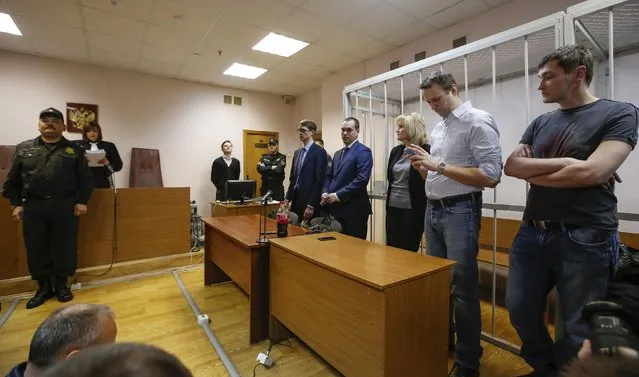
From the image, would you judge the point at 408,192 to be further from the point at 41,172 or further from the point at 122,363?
the point at 41,172

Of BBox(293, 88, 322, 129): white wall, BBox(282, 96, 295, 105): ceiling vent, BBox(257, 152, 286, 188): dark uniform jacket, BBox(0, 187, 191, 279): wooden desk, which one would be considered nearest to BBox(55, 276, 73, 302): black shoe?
BBox(0, 187, 191, 279): wooden desk

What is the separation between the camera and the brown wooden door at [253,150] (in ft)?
20.7

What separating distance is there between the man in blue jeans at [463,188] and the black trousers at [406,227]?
0.41 m

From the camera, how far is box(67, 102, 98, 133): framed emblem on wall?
15.4 ft

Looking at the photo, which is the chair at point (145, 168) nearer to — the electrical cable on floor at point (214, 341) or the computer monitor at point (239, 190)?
the computer monitor at point (239, 190)

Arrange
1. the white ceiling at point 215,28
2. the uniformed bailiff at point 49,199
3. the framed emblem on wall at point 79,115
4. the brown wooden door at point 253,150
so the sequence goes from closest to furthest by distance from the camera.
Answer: the uniformed bailiff at point 49,199 < the white ceiling at point 215,28 < the framed emblem on wall at point 79,115 < the brown wooden door at point 253,150

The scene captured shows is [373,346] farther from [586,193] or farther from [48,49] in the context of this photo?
[48,49]

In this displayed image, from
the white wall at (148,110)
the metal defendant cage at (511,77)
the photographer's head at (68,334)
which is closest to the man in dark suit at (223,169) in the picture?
the white wall at (148,110)

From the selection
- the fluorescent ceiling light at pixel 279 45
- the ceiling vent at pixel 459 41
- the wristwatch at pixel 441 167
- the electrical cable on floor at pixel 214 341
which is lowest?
the electrical cable on floor at pixel 214 341

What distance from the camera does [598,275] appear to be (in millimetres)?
1117

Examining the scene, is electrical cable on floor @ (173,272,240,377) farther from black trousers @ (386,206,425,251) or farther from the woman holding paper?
the woman holding paper

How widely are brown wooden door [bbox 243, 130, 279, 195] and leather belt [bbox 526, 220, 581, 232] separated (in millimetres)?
5404

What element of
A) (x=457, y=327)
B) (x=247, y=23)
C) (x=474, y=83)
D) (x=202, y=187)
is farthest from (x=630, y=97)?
(x=202, y=187)

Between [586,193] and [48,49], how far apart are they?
5970mm
